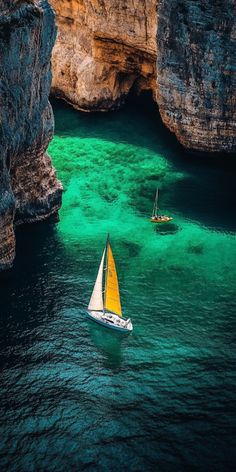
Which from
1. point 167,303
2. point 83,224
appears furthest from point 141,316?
point 83,224

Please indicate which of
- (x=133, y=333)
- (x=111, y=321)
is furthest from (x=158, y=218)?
(x=133, y=333)

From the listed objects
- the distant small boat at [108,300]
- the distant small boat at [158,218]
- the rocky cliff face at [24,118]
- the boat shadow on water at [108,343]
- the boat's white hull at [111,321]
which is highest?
the rocky cliff face at [24,118]

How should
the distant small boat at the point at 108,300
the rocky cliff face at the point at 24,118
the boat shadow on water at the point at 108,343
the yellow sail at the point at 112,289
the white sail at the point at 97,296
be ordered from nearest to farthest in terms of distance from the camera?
1. the boat shadow on water at the point at 108,343
2. the rocky cliff face at the point at 24,118
3. the distant small boat at the point at 108,300
4. the yellow sail at the point at 112,289
5. the white sail at the point at 97,296

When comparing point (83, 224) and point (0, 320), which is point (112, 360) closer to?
point (0, 320)

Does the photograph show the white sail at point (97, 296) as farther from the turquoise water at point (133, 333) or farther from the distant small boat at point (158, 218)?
the distant small boat at point (158, 218)

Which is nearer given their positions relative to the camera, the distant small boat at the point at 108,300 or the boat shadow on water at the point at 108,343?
the boat shadow on water at the point at 108,343

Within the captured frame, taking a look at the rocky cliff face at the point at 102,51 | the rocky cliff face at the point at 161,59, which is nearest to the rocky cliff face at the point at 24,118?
the rocky cliff face at the point at 161,59

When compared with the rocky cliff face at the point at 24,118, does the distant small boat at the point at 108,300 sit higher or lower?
lower
